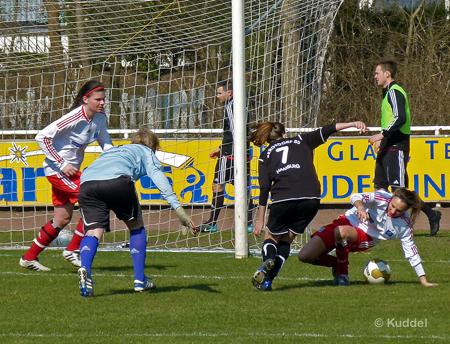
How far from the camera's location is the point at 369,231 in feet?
19.1

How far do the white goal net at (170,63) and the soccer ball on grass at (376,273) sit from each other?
269 cm

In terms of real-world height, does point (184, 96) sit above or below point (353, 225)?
above

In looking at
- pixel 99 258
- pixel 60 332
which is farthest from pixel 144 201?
pixel 60 332

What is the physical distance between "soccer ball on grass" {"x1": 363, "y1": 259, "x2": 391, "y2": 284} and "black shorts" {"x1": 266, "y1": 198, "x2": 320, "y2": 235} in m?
0.72

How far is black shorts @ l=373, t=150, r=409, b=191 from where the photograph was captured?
25.1 ft

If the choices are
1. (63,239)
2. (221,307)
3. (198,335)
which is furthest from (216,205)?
(198,335)

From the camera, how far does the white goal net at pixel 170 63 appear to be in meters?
8.86

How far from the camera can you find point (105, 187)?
5.16 m

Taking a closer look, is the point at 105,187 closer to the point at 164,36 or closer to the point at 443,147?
the point at 164,36

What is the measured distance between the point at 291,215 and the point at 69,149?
231cm

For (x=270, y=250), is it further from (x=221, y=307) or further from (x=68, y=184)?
(x=68, y=184)

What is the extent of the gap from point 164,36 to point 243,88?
2.29 metres

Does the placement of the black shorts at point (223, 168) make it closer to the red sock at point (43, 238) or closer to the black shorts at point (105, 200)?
the red sock at point (43, 238)

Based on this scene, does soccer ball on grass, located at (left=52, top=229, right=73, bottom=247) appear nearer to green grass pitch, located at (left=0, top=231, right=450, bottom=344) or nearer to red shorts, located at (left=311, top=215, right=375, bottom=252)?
green grass pitch, located at (left=0, top=231, right=450, bottom=344)
